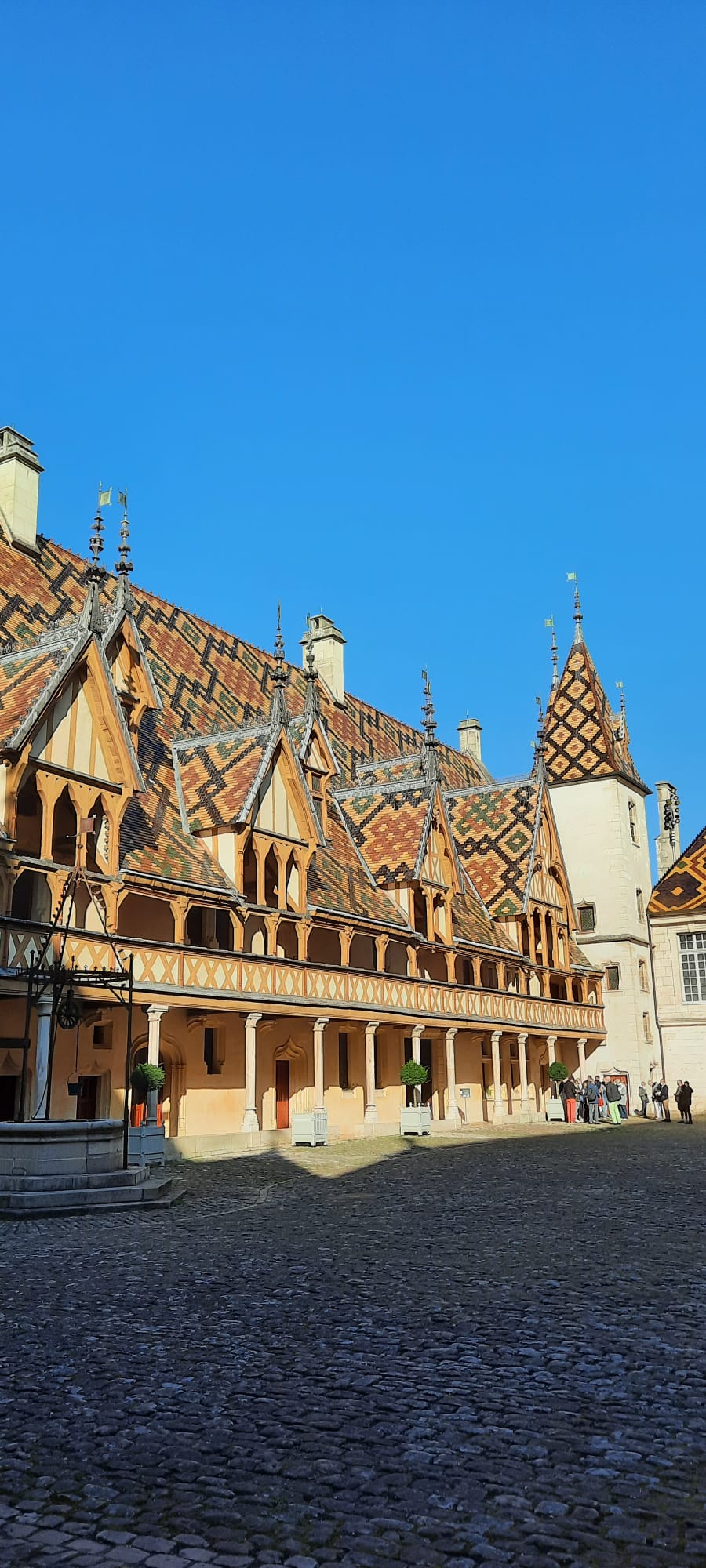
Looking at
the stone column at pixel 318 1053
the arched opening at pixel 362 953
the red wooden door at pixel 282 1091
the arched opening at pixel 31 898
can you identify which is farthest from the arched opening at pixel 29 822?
the arched opening at pixel 362 953

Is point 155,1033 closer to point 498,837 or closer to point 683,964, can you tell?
point 498,837

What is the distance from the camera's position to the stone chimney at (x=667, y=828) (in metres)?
54.9

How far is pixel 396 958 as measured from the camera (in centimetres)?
3241

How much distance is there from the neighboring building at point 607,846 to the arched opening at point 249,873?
23.2 meters

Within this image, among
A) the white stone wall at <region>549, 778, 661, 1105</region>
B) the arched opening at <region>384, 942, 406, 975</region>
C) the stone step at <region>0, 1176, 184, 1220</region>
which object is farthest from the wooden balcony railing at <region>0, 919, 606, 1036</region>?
the white stone wall at <region>549, 778, 661, 1105</region>

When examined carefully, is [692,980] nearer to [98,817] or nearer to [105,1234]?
[98,817]

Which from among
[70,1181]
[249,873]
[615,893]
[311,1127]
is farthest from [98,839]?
[615,893]

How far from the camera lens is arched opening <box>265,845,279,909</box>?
83.8 feet

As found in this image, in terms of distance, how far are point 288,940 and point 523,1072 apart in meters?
11.8

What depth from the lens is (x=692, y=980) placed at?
45469 mm

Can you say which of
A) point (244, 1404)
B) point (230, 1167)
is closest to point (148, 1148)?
Result: point (230, 1167)

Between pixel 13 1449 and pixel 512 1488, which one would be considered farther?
pixel 13 1449

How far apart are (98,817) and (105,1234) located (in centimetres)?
1056

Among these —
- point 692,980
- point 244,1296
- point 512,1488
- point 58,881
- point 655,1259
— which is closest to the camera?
point 512,1488
